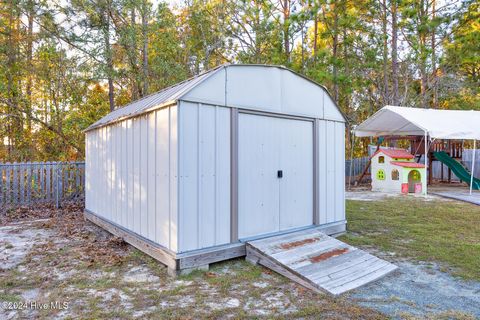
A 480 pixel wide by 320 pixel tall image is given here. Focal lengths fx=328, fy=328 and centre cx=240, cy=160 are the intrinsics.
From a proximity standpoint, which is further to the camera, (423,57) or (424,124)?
(423,57)

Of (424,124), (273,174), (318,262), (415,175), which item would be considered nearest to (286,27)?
(424,124)

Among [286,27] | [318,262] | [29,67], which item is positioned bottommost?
[318,262]

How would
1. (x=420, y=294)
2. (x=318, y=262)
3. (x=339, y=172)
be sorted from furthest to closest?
(x=339, y=172) → (x=318, y=262) → (x=420, y=294)

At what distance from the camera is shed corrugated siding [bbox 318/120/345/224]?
509cm

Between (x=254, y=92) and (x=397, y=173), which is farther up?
(x=254, y=92)

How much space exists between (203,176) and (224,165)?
0.33 meters

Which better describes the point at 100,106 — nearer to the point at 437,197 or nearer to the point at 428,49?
the point at 437,197

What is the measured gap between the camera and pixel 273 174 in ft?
14.6

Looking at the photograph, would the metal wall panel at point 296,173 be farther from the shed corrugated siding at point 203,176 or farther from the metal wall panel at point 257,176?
the shed corrugated siding at point 203,176

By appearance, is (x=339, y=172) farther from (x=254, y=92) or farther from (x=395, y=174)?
(x=395, y=174)

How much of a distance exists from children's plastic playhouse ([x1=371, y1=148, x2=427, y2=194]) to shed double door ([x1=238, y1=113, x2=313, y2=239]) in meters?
7.09

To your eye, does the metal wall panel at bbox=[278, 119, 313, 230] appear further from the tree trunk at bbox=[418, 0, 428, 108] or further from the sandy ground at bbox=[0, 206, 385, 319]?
the tree trunk at bbox=[418, 0, 428, 108]

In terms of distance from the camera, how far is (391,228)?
230 inches

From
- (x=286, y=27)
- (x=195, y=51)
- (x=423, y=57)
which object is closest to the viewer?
(x=423, y=57)
